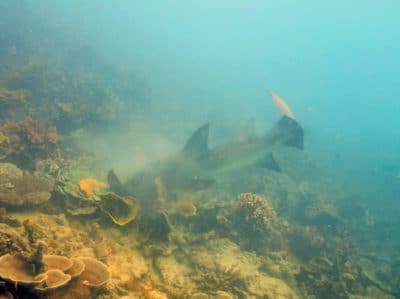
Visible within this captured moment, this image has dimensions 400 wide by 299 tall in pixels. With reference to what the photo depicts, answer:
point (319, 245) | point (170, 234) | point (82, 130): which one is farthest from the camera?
point (82, 130)

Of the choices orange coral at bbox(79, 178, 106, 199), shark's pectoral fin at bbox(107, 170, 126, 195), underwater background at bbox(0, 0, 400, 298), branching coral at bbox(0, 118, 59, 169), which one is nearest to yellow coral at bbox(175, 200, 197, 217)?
underwater background at bbox(0, 0, 400, 298)

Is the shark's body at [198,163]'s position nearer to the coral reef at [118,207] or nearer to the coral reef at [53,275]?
the coral reef at [118,207]

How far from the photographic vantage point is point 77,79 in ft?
79.0

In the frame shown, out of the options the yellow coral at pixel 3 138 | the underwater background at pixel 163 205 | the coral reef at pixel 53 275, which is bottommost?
the underwater background at pixel 163 205

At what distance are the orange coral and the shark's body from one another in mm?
362

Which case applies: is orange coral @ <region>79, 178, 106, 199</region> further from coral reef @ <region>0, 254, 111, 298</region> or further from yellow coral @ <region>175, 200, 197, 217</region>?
coral reef @ <region>0, 254, 111, 298</region>

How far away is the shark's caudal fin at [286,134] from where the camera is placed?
1140cm

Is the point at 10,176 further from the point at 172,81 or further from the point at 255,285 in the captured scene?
the point at 172,81

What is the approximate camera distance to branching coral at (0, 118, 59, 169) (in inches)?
369

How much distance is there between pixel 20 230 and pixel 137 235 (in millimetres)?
2315

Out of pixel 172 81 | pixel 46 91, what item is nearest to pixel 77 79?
pixel 46 91

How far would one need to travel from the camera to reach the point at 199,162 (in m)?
9.87

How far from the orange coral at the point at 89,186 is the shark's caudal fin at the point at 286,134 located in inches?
253

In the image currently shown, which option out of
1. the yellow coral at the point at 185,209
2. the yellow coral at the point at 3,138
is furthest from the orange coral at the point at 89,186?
the yellow coral at the point at 3,138
